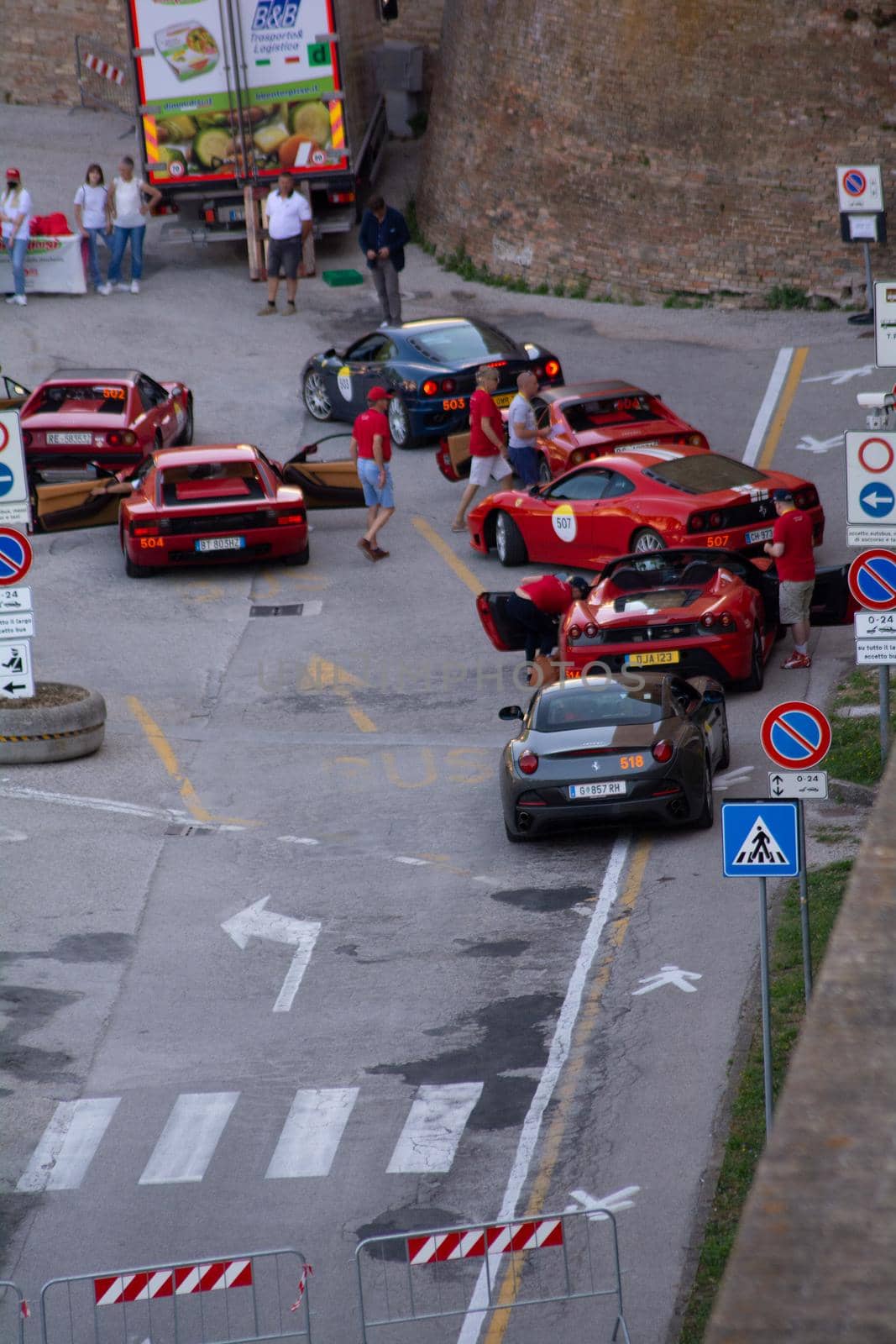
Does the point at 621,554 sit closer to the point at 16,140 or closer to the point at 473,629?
the point at 473,629

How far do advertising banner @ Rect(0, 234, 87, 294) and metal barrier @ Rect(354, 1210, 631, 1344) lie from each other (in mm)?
25738

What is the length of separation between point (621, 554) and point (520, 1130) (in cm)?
1028

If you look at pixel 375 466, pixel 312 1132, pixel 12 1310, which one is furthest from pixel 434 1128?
pixel 375 466

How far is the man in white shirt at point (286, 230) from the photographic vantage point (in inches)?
1249

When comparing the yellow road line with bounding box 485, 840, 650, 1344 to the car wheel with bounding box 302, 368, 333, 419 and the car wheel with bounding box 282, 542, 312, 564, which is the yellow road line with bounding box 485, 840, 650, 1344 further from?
the car wheel with bounding box 302, 368, 333, 419

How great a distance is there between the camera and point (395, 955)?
14.0 metres

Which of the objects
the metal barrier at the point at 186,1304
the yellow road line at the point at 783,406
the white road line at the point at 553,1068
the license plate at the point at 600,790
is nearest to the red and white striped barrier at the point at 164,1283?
the metal barrier at the point at 186,1304

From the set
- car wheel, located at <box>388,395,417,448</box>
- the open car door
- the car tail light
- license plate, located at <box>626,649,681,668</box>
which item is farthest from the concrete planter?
car wheel, located at <box>388,395,417,448</box>

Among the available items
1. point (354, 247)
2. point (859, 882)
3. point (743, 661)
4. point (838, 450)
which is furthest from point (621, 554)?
Answer: point (354, 247)

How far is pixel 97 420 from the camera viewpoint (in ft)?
83.4

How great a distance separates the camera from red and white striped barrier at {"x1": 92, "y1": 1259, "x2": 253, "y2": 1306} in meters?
9.29

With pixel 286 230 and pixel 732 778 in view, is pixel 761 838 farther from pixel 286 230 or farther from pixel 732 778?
pixel 286 230

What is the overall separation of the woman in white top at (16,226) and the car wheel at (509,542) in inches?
493

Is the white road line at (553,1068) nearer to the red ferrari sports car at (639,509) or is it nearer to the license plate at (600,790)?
the license plate at (600,790)
